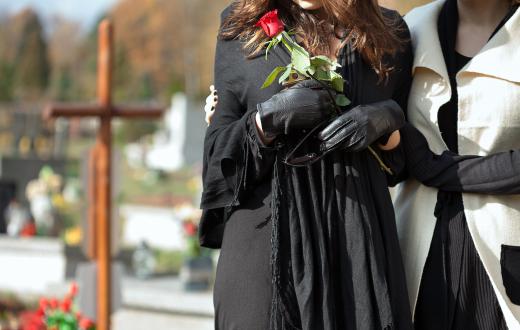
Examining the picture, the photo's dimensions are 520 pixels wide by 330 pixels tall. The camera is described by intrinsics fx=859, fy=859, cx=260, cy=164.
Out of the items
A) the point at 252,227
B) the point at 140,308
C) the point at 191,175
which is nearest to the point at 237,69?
the point at 252,227

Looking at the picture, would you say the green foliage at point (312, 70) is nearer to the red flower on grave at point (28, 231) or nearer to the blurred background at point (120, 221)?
the blurred background at point (120, 221)

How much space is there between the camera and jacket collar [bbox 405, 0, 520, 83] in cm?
245

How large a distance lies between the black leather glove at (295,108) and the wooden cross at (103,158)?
3.48 metres

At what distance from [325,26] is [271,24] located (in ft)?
0.60

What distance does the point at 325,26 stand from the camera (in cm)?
244

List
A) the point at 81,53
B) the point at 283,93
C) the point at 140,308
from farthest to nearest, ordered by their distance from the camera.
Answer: the point at 81,53, the point at 140,308, the point at 283,93

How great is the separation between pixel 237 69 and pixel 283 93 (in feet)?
0.80

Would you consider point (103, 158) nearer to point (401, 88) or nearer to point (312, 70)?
point (401, 88)

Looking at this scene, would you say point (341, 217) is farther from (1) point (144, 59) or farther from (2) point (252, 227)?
(1) point (144, 59)

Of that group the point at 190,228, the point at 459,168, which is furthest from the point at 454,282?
the point at 190,228

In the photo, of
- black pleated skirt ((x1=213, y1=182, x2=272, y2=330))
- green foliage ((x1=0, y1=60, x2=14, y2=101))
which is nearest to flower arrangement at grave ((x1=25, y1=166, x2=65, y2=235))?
black pleated skirt ((x1=213, y1=182, x2=272, y2=330))

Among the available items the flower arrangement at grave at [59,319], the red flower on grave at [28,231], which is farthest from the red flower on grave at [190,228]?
the flower arrangement at grave at [59,319]

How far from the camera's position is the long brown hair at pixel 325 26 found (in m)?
2.38

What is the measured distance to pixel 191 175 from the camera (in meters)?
21.8
